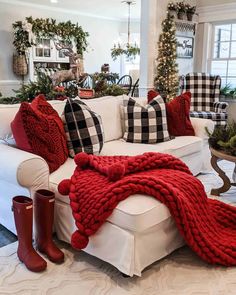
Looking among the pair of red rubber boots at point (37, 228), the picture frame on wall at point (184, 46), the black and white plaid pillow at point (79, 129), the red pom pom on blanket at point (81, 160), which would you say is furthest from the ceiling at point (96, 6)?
the pair of red rubber boots at point (37, 228)

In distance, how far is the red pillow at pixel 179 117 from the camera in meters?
3.68

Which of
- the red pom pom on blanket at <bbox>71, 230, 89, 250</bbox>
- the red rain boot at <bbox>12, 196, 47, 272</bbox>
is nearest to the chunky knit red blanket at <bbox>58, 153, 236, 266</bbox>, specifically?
the red pom pom on blanket at <bbox>71, 230, 89, 250</bbox>

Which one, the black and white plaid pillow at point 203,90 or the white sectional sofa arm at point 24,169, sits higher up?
the black and white plaid pillow at point 203,90

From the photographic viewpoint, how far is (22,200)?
221 centimetres

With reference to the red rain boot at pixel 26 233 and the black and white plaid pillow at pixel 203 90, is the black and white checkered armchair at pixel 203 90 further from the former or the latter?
the red rain boot at pixel 26 233

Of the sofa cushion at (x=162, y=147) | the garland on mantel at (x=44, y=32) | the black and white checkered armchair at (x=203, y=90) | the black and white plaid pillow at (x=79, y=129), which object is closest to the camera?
the black and white plaid pillow at (x=79, y=129)

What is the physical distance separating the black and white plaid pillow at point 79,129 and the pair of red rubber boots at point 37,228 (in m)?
0.58

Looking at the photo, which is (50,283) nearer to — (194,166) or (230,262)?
(230,262)

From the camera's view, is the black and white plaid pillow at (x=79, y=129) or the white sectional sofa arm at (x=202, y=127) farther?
the white sectional sofa arm at (x=202, y=127)

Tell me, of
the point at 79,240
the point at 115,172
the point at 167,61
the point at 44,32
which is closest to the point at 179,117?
the point at 115,172

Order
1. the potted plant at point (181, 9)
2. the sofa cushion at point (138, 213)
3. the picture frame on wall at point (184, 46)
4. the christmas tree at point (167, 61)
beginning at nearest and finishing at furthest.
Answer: the sofa cushion at point (138, 213)
the christmas tree at point (167, 61)
the potted plant at point (181, 9)
the picture frame on wall at point (184, 46)

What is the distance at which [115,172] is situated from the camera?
2127mm

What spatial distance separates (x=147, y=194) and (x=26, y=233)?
0.79m

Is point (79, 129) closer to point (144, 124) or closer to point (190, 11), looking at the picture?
point (144, 124)
